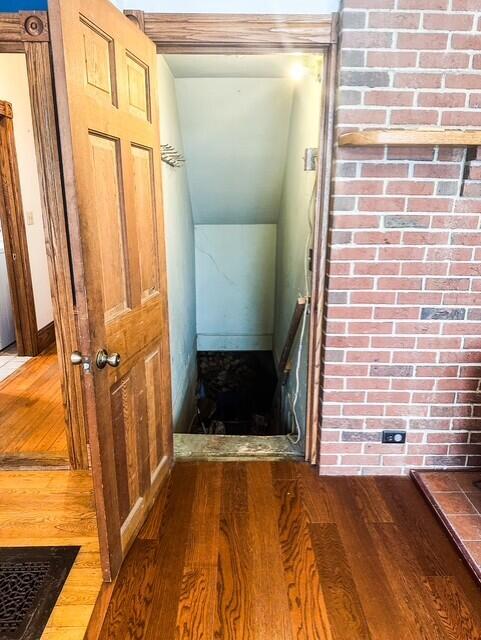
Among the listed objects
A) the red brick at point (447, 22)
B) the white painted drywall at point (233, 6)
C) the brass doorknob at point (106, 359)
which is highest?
the white painted drywall at point (233, 6)

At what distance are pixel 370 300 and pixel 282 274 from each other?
6.89 feet

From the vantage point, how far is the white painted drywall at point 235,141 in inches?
115

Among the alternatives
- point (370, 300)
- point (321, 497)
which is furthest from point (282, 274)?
point (321, 497)

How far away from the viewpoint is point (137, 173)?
172 centimetres

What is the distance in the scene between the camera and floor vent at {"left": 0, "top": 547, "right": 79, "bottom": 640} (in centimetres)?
144

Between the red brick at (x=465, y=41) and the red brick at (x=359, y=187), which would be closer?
the red brick at (x=465, y=41)

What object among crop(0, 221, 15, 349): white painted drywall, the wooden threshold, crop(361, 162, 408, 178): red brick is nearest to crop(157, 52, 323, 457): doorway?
crop(361, 162, 408, 178): red brick

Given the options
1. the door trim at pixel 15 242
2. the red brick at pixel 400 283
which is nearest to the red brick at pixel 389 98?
the red brick at pixel 400 283

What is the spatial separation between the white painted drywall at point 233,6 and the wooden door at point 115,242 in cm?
18

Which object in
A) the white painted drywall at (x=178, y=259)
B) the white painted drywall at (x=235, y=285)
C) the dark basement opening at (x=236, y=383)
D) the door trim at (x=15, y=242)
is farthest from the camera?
the dark basement opening at (x=236, y=383)

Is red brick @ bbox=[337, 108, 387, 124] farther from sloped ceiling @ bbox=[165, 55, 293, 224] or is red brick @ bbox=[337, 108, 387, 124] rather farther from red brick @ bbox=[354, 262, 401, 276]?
sloped ceiling @ bbox=[165, 55, 293, 224]

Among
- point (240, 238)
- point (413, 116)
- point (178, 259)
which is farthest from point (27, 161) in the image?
point (413, 116)

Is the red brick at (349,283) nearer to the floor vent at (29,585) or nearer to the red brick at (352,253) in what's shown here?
the red brick at (352,253)

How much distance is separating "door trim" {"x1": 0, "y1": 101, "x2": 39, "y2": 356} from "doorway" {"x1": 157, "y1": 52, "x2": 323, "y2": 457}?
138cm
